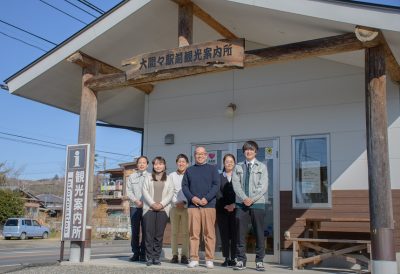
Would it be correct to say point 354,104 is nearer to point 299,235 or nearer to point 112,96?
point 299,235

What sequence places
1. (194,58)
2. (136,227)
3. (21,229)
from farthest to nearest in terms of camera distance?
1. (21,229)
2. (136,227)
3. (194,58)

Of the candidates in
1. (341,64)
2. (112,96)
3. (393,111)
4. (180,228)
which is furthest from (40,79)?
(393,111)

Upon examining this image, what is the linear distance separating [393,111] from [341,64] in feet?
3.99

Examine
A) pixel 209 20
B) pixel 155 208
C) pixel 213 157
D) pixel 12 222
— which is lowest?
pixel 12 222

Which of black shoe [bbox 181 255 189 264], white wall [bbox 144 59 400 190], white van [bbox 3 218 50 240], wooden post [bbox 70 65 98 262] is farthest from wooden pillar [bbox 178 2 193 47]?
white van [bbox 3 218 50 240]

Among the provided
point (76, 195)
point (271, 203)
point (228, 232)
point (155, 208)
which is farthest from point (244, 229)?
point (76, 195)

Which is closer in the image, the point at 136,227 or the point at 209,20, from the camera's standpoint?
the point at 136,227

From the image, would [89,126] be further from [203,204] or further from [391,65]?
[391,65]

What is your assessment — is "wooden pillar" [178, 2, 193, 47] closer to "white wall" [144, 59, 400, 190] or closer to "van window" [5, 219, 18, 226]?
"white wall" [144, 59, 400, 190]

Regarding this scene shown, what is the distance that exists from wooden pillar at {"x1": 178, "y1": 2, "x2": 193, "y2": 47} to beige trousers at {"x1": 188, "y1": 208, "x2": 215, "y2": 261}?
2591 mm

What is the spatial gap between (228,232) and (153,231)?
1.14 meters

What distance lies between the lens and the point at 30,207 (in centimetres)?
5209

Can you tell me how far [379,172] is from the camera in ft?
19.9

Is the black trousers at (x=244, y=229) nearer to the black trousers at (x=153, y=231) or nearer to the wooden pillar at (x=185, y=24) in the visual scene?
the black trousers at (x=153, y=231)
